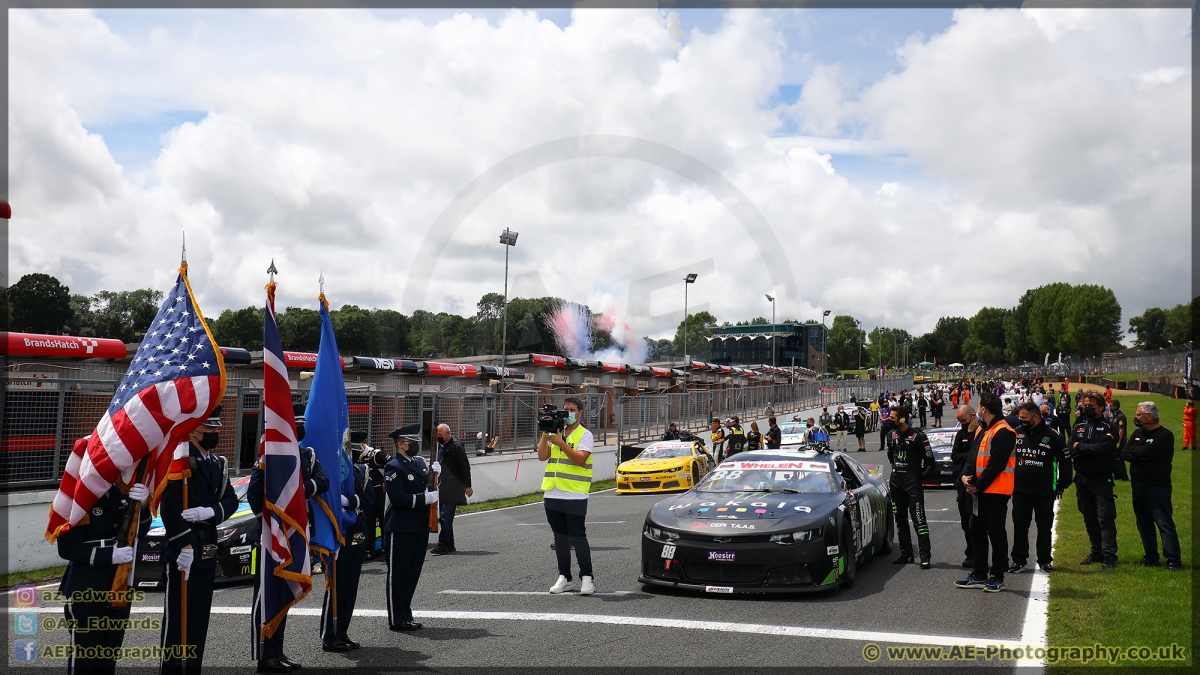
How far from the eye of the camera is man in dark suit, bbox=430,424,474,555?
1151 cm

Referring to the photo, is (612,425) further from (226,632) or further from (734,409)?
(226,632)

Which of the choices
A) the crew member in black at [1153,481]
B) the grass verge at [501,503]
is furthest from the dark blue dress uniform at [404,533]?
the grass verge at [501,503]

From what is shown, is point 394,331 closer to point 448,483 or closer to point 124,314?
point 124,314

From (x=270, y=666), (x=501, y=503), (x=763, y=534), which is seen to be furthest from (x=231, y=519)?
(x=501, y=503)

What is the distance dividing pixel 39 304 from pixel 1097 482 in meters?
86.4

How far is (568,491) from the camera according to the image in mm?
8297

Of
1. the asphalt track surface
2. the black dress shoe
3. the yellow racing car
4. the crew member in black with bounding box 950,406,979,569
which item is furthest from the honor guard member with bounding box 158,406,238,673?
the yellow racing car

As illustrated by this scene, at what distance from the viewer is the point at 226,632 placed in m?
6.87

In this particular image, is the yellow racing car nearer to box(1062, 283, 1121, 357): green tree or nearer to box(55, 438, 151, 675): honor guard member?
box(55, 438, 151, 675): honor guard member

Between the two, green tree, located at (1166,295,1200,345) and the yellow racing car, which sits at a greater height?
green tree, located at (1166,295,1200,345)

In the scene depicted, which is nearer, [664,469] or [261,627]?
[261,627]

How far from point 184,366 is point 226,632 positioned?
2642mm

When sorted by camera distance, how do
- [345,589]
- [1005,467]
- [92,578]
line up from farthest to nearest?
[1005,467]
[345,589]
[92,578]

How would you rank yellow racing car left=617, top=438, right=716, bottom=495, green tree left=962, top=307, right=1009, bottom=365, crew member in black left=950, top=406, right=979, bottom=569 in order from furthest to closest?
green tree left=962, top=307, right=1009, bottom=365 → yellow racing car left=617, top=438, right=716, bottom=495 → crew member in black left=950, top=406, right=979, bottom=569
